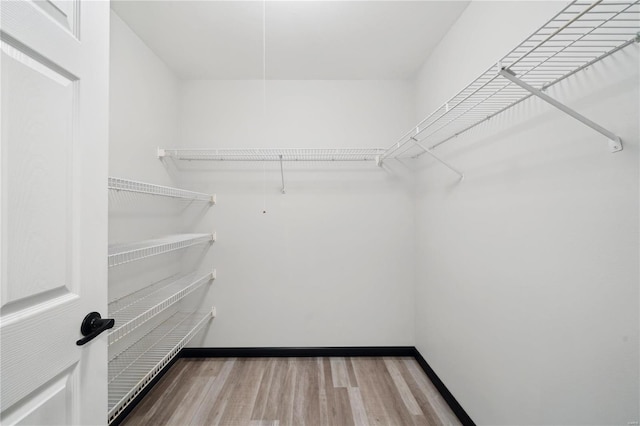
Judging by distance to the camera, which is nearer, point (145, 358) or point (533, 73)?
point (533, 73)

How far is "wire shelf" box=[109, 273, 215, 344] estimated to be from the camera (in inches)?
53.9

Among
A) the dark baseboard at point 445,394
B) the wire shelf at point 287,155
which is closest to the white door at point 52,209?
the wire shelf at point 287,155

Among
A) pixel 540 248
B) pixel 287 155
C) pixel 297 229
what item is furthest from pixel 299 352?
pixel 540 248

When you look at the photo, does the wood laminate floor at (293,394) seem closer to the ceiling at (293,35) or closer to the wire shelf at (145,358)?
the wire shelf at (145,358)

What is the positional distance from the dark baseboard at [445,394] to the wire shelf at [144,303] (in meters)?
1.84

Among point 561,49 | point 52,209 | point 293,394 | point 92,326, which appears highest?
point 561,49

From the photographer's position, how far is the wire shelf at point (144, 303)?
1.37 metres

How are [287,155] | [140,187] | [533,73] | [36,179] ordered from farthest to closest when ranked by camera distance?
[287,155], [140,187], [533,73], [36,179]

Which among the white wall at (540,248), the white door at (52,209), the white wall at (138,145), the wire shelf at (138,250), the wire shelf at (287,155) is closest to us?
the white door at (52,209)

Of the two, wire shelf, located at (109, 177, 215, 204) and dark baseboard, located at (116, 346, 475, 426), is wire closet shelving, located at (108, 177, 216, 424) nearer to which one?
wire shelf, located at (109, 177, 215, 204)

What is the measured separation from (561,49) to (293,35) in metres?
1.45

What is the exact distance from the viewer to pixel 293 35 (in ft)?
5.41

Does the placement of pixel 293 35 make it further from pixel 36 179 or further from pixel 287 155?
pixel 36 179

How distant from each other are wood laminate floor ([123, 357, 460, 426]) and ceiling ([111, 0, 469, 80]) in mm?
2375
